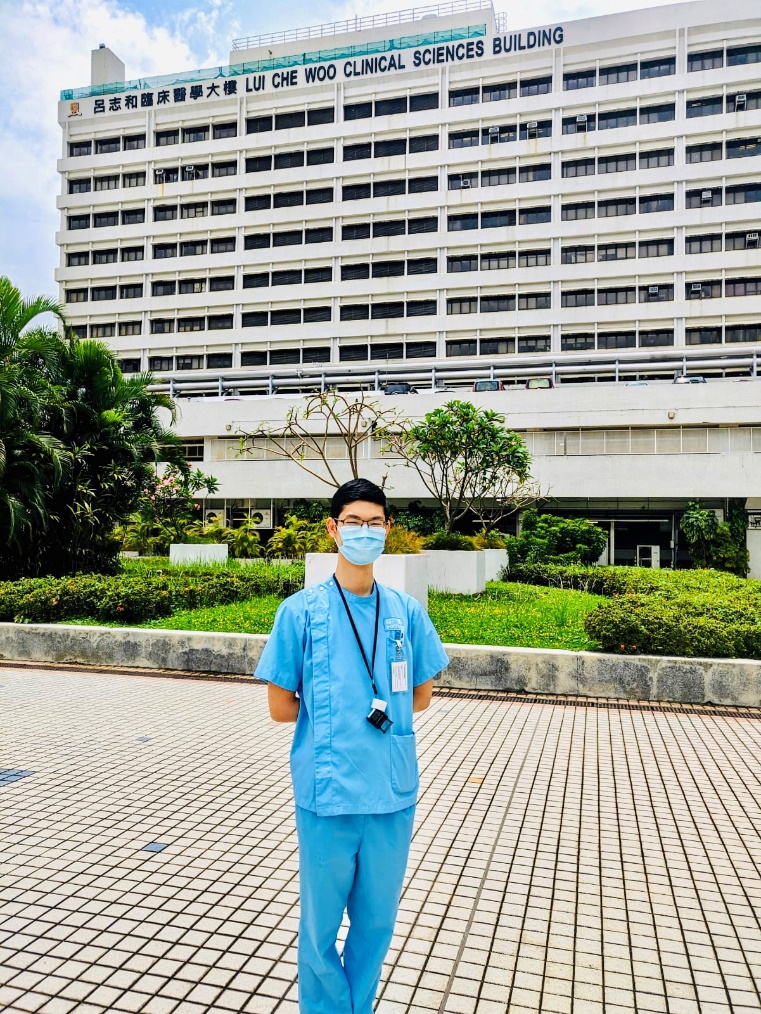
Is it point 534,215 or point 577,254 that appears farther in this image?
point 534,215

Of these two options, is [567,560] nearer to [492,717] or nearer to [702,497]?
[702,497]

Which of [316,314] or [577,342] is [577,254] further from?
[316,314]

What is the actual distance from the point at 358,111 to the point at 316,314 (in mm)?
11793

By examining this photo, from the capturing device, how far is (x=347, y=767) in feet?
7.59

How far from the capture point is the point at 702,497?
1230 inches

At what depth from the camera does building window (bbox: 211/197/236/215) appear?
45375 millimetres

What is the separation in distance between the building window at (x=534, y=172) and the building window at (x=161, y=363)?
73.8 ft

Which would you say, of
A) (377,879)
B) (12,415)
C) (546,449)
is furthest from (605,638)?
(546,449)

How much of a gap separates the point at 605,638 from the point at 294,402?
28481mm

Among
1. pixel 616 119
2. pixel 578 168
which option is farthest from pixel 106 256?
pixel 616 119

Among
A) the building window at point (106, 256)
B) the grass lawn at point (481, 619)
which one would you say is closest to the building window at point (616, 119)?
the building window at point (106, 256)

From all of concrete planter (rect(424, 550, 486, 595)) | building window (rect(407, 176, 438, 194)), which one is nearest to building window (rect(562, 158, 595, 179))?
building window (rect(407, 176, 438, 194))

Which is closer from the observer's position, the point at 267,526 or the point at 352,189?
the point at 267,526

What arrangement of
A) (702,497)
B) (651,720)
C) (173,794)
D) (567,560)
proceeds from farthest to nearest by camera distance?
(702,497), (567,560), (651,720), (173,794)
